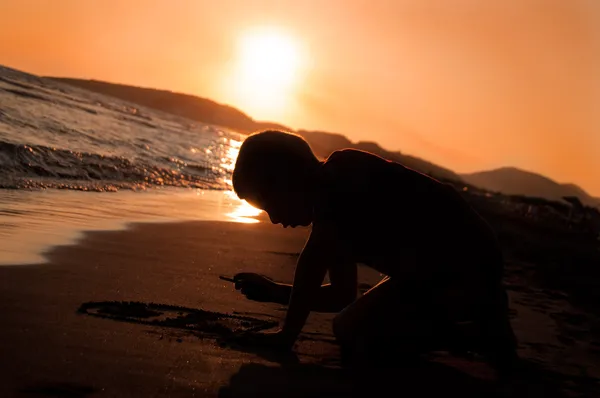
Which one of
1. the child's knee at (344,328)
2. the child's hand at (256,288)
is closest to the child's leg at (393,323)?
the child's knee at (344,328)

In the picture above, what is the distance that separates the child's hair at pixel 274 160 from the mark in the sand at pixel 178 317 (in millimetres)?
750

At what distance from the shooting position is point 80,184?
32.5 ft

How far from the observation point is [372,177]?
2822mm

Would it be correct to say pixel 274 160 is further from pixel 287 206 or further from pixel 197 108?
pixel 197 108

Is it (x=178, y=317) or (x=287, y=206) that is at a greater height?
(x=287, y=206)

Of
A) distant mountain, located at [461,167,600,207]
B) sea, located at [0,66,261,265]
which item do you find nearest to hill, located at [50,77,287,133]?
distant mountain, located at [461,167,600,207]

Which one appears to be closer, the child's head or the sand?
the sand

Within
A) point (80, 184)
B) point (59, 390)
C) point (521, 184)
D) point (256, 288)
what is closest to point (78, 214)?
point (80, 184)

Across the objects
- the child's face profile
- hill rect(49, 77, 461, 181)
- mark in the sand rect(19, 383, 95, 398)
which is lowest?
mark in the sand rect(19, 383, 95, 398)

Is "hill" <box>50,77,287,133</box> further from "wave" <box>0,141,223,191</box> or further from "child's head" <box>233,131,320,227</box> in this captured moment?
"child's head" <box>233,131,320,227</box>

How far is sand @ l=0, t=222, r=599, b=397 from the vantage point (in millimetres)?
2254

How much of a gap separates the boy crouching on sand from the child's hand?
28cm

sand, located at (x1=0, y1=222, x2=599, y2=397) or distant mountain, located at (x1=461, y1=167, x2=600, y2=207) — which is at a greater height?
distant mountain, located at (x1=461, y1=167, x2=600, y2=207)

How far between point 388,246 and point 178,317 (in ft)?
3.69
